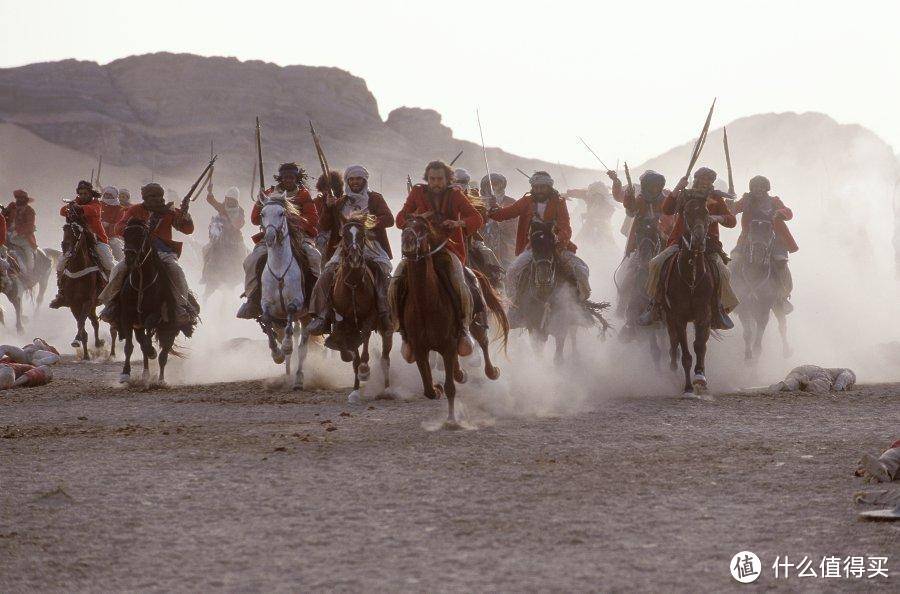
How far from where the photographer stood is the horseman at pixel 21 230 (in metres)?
29.4

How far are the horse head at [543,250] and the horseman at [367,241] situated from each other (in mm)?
1913

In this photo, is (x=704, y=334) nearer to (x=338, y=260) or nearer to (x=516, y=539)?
(x=338, y=260)

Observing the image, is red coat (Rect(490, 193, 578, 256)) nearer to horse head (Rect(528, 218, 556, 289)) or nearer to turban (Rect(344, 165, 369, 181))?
horse head (Rect(528, 218, 556, 289))

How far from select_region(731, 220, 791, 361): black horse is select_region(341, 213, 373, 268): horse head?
24.1 feet

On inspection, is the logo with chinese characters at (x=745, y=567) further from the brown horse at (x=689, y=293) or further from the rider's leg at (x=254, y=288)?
the rider's leg at (x=254, y=288)

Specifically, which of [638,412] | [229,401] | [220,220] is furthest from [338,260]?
[220,220]

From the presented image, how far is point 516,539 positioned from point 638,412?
247 inches

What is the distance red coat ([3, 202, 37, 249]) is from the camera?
29422mm

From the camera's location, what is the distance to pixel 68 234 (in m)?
21.1

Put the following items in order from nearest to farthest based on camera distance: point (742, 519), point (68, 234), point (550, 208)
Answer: point (742, 519) < point (550, 208) < point (68, 234)

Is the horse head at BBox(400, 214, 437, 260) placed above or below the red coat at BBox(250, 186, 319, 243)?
below

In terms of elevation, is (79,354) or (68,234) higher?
(68,234)

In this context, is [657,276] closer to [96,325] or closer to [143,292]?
[143,292]

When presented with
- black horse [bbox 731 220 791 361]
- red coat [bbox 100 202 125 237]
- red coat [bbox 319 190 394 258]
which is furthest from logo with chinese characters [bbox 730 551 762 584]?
red coat [bbox 100 202 125 237]
